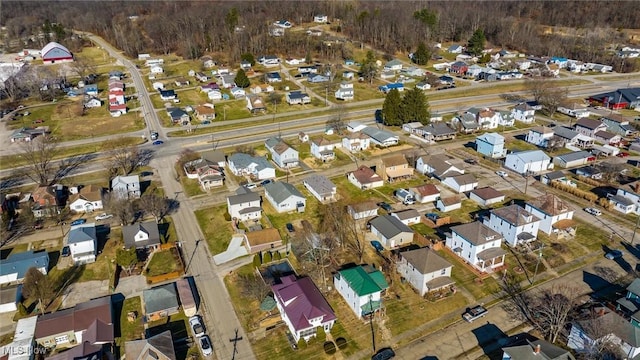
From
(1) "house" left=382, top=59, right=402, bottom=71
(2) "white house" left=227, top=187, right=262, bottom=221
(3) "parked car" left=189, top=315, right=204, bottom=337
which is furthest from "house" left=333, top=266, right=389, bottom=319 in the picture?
(1) "house" left=382, top=59, right=402, bottom=71

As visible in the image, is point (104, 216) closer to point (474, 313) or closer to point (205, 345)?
point (205, 345)

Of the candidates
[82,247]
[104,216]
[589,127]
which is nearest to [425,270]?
[82,247]

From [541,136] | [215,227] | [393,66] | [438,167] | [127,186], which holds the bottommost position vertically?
[215,227]

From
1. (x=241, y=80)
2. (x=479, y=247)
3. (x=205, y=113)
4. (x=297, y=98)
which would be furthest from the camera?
(x=241, y=80)

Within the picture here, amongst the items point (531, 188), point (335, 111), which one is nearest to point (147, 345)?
point (531, 188)

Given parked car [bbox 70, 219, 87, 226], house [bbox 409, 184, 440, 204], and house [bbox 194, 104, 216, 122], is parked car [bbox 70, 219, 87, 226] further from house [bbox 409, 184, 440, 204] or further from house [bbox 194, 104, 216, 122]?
house [bbox 409, 184, 440, 204]

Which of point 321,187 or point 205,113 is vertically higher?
point 205,113

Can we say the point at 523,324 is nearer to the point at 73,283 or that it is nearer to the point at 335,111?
the point at 73,283
